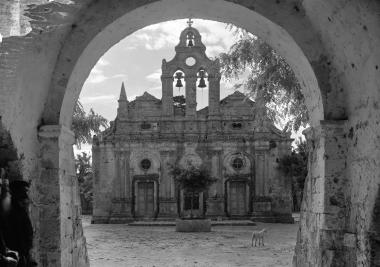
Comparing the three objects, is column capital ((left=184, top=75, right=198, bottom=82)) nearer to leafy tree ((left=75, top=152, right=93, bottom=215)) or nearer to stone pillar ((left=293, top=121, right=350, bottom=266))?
leafy tree ((left=75, top=152, right=93, bottom=215))

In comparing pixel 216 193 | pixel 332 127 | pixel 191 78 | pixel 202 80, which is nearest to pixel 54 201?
pixel 332 127

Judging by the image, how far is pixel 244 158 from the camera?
98.1ft

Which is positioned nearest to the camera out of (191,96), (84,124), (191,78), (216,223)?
(84,124)

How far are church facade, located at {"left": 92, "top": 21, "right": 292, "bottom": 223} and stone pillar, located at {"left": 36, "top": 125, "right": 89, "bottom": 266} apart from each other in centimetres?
2364

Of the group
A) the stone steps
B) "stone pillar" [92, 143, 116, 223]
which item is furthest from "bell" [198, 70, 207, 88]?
the stone steps

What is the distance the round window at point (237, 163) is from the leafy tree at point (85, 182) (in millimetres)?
13520

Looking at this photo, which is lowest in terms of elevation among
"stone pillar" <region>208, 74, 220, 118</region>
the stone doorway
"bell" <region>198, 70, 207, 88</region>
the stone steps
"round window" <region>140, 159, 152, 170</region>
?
the stone steps

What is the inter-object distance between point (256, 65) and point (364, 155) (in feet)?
17.3

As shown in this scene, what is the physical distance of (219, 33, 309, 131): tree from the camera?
914 cm

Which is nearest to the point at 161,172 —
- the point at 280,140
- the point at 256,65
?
the point at 280,140

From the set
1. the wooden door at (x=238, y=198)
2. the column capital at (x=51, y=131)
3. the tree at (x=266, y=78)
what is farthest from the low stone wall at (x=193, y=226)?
the column capital at (x=51, y=131)

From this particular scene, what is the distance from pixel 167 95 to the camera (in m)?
30.6

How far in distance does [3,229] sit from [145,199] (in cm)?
2565

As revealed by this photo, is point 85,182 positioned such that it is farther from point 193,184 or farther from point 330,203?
point 330,203
